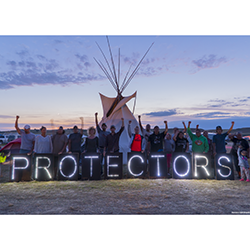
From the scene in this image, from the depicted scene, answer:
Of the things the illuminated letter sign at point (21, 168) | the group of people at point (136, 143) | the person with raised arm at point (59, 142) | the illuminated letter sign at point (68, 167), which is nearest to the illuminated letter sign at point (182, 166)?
the group of people at point (136, 143)

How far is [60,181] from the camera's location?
622cm

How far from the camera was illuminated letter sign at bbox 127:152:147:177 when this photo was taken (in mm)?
6449

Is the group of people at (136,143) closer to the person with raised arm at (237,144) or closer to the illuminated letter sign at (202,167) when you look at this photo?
the person with raised arm at (237,144)

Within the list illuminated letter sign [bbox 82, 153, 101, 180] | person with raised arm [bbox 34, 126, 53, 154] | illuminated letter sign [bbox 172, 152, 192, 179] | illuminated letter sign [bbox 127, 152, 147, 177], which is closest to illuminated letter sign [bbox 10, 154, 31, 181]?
person with raised arm [bbox 34, 126, 53, 154]

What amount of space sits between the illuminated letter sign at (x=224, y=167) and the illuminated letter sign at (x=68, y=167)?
472 cm

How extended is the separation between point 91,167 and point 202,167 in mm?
3741

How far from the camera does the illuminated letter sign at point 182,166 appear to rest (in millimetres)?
6320

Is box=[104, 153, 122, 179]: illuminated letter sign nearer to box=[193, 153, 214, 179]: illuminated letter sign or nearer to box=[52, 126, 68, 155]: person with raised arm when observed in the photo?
box=[52, 126, 68, 155]: person with raised arm

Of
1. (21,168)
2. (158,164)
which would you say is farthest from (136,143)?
(21,168)

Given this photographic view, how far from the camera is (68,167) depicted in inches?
247

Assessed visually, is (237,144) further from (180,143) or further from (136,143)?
(136,143)

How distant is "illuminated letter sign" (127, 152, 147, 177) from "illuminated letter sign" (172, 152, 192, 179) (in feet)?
3.33

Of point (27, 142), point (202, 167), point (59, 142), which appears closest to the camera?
point (202, 167)

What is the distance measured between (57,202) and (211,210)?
342cm
